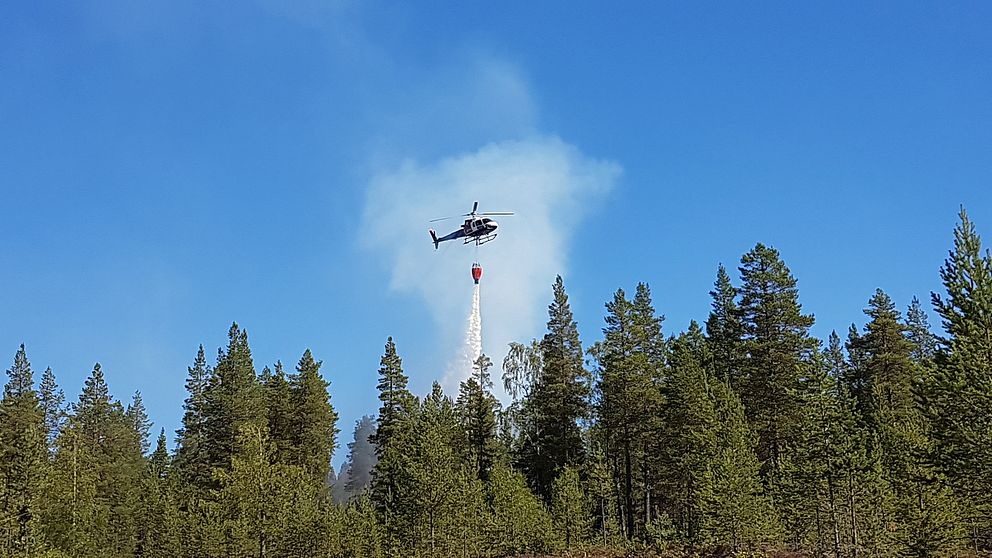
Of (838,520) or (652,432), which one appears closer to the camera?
(838,520)

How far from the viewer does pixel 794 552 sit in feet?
128

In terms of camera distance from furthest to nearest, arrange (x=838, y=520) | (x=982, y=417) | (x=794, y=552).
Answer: (x=794, y=552) < (x=838, y=520) < (x=982, y=417)

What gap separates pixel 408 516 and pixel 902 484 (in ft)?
76.7

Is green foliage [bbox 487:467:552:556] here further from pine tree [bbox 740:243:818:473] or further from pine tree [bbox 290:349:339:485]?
pine tree [bbox 290:349:339:485]

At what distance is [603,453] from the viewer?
192ft

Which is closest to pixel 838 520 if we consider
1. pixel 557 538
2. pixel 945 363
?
pixel 945 363

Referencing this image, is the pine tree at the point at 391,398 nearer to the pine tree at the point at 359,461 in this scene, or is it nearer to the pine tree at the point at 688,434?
the pine tree at the point at 688,434

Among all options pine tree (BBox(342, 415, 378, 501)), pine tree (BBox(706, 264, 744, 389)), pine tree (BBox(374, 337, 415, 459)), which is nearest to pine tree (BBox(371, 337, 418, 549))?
pine tree (BBox(374, 337, 415, 459))

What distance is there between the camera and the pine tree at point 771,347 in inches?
2028

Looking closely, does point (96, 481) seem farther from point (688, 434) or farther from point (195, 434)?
point (688, 434)

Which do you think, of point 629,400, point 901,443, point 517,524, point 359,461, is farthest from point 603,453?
point 359,461

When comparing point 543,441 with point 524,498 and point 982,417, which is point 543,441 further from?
point 982,417

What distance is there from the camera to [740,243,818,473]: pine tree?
51500 mm

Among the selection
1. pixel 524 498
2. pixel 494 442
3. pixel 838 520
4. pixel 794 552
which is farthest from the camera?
pixel 494 442
